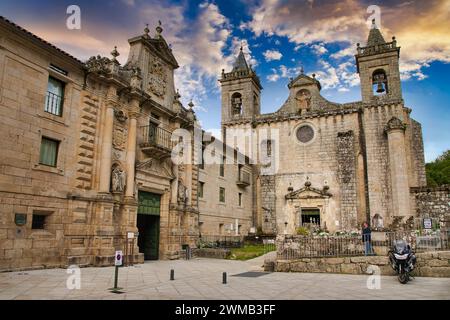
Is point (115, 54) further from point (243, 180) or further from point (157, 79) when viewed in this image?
point (243, 180)

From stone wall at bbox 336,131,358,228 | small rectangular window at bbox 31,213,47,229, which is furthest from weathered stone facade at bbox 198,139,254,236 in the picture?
small rectangular window at bbox 31,213,47,229

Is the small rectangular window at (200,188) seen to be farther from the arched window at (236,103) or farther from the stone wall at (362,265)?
the arched window at (236,103)

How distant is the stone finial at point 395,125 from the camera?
27906 mm

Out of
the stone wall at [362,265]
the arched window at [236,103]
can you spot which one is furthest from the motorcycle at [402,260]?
the arched window at [236,103]

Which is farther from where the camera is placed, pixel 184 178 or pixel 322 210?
pixel 322 210

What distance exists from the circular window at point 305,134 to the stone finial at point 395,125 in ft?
21.9

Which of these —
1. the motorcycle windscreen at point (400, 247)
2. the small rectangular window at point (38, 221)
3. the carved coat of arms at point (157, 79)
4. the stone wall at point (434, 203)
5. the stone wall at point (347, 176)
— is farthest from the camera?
the stone wall at point (347, 176)

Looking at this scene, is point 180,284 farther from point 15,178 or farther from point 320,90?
point 320,90

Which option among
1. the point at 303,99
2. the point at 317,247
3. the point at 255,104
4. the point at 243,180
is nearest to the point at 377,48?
the point at 303,99

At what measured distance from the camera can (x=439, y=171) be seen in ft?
149
